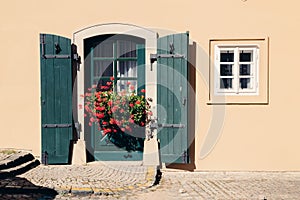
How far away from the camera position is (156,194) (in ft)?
20.1

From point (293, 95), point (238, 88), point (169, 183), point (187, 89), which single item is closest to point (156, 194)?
point (169, 183)

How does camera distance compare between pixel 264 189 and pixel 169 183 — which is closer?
pixel 264 189

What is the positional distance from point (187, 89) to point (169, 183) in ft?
5.73

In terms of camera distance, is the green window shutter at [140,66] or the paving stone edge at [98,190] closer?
the paving stone edge at [98,190]

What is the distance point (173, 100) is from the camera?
24.6 feet

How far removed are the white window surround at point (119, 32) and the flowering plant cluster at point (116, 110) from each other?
0.60 feet

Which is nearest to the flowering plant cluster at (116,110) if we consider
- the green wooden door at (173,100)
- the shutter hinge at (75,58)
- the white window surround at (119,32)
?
the white window surround at (119,32)

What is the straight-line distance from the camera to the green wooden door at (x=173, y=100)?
7.45m

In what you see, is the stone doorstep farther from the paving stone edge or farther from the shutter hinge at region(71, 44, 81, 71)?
the shutter hinge at region(71, 44, 81, 71)

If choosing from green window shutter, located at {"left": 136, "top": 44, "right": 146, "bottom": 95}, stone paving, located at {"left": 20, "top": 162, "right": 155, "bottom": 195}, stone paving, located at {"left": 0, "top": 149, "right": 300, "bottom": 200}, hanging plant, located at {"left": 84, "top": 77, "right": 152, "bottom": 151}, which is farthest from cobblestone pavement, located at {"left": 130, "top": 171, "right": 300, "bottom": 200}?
green window shutter, located at {"left": 136, "top": 44, "right": 146, "bottom": 95}

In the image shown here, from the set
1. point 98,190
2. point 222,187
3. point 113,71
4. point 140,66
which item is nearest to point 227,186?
point 222,187

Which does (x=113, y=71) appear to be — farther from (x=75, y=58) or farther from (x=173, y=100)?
(x=173, y=100)

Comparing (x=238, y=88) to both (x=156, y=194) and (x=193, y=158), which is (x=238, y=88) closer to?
(x=193, y=158)

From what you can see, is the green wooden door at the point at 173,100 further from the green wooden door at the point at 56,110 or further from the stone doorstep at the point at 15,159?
the stone doorstep at the point at 15,159
